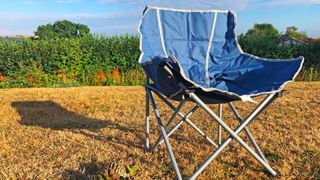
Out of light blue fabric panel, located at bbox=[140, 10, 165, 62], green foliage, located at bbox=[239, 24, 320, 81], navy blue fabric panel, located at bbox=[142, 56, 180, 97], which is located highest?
light blue fabric panel, located at bbox=[140, 10, 165, 62]

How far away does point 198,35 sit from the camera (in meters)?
3.22

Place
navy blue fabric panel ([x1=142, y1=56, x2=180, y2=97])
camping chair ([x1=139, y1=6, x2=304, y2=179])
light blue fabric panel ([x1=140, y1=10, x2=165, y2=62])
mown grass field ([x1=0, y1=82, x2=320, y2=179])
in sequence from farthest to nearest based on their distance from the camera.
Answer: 1. light blue fabric panel ([x1=140, y1=10, x2=165, y2=62])
2. mown grass field ([x1=0, y1=82, x2=320, y2=179])
3. camping chair ([x1=139, y1=6, x2=304, y2=179])
4. navy blue fabric panel ([x1=142, y1=56, x2=180, y2=97])

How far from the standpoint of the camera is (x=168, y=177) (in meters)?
2.50

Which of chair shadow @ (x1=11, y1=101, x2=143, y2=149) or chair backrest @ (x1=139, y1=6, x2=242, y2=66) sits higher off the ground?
chair backrest @ (x1=139, y1=6, x2=242, y2=66)

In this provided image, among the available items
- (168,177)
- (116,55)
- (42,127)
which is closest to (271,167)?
(168,177)

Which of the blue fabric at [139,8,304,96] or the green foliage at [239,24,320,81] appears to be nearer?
the blue fabric at [139,8,304,96]

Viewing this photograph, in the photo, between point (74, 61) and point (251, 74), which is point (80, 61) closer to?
point (74, 61)

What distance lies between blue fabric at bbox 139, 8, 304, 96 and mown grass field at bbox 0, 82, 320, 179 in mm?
680

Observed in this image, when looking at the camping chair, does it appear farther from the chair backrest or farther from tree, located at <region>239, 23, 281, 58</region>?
tree, located at <region>239, 23, 281, 58</region>

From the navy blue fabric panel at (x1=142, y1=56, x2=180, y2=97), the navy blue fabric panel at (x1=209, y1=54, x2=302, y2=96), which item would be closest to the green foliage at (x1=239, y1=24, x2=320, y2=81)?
the navy blue fabric panel at (x1=209, y1=54, x2=302, y2=96)

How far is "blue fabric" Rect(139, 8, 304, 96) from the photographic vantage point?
280 cm

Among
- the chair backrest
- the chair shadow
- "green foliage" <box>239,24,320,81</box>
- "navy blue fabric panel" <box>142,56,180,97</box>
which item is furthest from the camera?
"green foliage" <box>239,24,320,81</box>

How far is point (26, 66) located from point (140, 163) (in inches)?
286

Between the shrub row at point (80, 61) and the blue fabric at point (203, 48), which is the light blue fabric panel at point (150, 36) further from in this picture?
the shrub row at point (80, 61)
